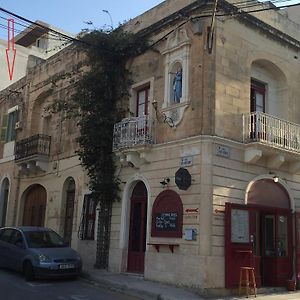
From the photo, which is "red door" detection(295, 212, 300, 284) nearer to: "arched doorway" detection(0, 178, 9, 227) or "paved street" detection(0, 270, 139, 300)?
"paved street" detection(0, 270, 139, 300)

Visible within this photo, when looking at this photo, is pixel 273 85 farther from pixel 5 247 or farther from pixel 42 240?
pixel 5 247

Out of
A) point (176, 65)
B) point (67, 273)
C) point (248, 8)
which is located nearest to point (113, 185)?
point (67, 273)

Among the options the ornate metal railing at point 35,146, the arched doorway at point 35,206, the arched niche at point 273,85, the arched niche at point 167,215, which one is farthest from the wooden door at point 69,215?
the arched niche at point 273,85

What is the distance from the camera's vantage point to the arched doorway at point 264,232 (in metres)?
13.5

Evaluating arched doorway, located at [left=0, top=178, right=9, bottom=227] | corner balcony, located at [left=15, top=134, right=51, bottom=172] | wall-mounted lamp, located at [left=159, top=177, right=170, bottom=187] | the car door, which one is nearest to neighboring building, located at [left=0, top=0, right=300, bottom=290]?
wall-mounted lamp, located at [left=159, top=177, right=170, bottom=187]

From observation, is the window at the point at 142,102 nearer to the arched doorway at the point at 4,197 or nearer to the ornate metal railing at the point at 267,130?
the ornate metal railing at the point at 267,130

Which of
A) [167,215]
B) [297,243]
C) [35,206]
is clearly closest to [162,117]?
[167,215]

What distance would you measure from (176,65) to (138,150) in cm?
299

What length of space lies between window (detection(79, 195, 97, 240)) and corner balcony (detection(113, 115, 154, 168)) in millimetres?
3012

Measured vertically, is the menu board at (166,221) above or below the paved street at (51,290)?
above

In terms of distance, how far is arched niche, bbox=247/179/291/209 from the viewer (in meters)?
14.6

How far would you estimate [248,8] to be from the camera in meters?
15.3

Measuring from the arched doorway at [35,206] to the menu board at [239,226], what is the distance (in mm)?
10948

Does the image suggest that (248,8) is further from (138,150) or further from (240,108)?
(138,150)
